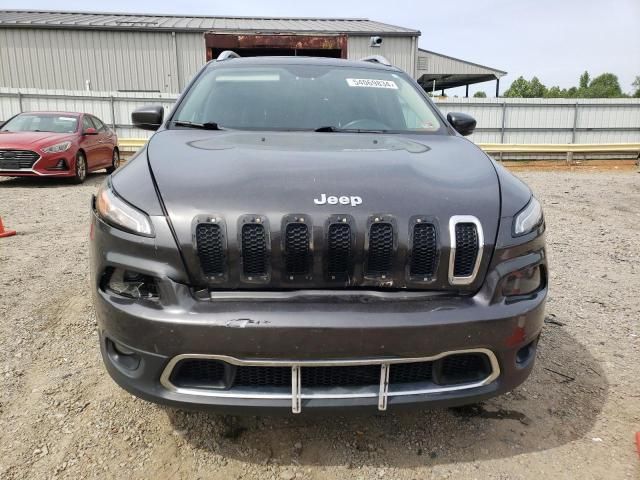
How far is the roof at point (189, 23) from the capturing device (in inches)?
739

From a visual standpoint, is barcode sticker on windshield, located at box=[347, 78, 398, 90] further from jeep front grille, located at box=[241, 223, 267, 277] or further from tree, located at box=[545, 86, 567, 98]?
tree, located at box=[545, 86, 567, 98]

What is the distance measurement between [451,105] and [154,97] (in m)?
10.1

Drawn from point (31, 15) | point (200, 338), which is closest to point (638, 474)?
Answer: point (200, 338)

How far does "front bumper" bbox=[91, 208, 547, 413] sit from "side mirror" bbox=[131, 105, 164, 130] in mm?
1485

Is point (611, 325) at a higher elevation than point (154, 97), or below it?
below

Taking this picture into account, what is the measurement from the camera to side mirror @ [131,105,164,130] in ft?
9.83

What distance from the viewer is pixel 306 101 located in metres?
2.86

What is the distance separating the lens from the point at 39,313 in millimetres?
3215

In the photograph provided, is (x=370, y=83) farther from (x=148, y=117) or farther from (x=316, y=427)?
(x=316, y=427)

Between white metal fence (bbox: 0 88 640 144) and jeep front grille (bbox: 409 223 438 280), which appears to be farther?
white metal fence (bbox: 0 88 640 144)

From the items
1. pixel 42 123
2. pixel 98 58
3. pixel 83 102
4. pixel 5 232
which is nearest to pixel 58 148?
pixel 42 123

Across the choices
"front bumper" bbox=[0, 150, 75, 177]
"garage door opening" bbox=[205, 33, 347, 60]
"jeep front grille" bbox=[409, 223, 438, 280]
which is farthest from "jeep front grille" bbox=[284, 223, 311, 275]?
"garage door opening" bbox=[205, 33, 347, 60]

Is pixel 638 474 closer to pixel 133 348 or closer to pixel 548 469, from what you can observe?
pixel 548 469

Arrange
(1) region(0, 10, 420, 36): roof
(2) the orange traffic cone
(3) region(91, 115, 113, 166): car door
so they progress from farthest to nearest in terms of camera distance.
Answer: (1) region(0, 10, 420, 36): roof → (3) region(91, 115, 113, 166): car door → (2) the orange traffic cone
